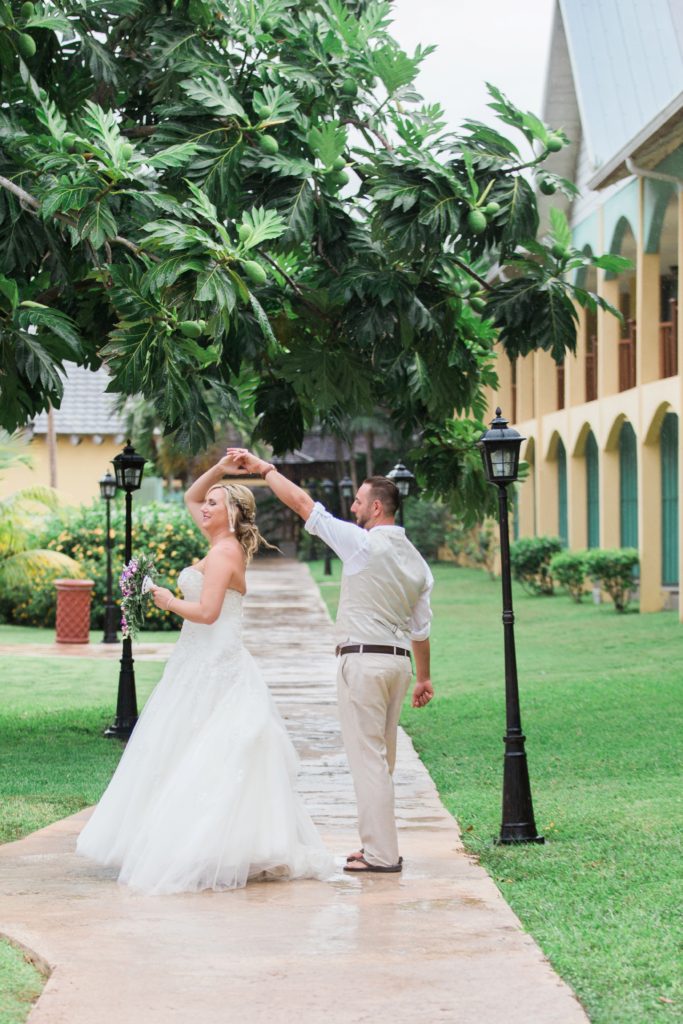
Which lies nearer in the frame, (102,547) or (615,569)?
(615,569)

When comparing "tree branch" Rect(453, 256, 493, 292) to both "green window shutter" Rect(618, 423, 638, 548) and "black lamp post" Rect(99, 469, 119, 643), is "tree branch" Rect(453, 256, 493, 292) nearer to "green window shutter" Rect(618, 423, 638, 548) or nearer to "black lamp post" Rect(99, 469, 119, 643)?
"black lamp post" Rect(99, 469, 119, 643)

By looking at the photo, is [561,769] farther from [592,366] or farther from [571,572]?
[592,366]

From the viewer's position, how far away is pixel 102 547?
2664cm

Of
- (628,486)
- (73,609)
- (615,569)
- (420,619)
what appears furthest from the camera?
(628,486)

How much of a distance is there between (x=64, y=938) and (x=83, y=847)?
4.31 feet

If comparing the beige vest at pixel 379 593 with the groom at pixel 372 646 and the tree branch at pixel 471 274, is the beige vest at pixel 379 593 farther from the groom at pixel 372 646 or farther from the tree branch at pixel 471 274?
the tree branch at pixel 471 274

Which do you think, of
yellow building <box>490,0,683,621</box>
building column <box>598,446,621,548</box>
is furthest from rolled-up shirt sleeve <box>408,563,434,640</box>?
building column <box>598,446,621,548</box>

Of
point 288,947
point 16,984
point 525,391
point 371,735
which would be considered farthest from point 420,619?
point 525,391

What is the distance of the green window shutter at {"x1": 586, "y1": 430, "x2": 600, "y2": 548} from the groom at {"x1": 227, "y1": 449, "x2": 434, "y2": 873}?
75.7ft

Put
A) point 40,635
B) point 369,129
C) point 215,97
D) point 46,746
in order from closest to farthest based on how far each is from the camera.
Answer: point 215,97 < point 369,129 < point 46,746 < point 40,635

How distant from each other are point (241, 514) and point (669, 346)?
17802 mm

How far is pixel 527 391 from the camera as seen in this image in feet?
118

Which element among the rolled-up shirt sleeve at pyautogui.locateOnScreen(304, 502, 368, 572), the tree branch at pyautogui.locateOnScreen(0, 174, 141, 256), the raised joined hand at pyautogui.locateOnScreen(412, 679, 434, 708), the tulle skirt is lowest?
the tulle skirt

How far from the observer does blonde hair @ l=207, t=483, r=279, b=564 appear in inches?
273
